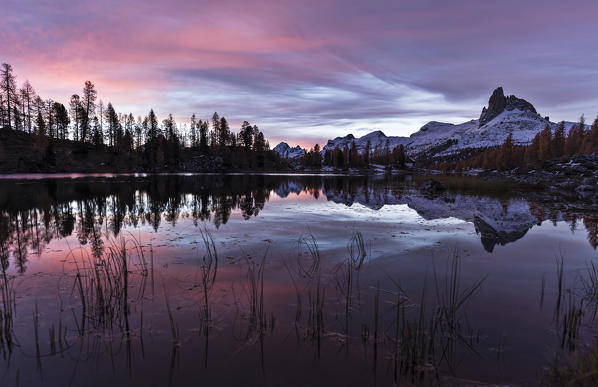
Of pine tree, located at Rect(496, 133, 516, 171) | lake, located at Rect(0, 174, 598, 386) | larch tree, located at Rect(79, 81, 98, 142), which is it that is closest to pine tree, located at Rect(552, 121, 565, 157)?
pine tree, located at Rect(496, 133, 516, 171)

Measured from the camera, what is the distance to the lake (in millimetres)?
5527

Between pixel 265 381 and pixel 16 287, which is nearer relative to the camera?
pixel 265 381

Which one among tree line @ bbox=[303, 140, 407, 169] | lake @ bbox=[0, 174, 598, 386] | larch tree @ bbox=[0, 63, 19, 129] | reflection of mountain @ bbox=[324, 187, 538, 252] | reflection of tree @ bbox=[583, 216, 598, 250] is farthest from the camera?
tree line @ bbox=[303, 140, 407, 169]

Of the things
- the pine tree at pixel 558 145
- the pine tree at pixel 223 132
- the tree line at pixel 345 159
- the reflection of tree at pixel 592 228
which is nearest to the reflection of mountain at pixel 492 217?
the reflection of tree at pixel 592 228

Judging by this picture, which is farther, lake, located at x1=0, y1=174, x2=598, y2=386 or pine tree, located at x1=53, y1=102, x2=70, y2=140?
pine tree, located at x1=53, y1=102, x2=70, y2=140

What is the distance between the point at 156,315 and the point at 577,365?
8.48 metres

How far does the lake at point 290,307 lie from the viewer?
5.53 meters

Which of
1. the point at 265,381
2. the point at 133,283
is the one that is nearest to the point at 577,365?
the point at 265,381

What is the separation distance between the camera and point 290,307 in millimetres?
7762

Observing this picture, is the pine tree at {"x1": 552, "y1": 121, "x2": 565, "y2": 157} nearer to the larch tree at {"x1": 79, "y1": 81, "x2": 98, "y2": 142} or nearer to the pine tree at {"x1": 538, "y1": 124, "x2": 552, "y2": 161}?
the pine tree at {"x1": 538, "y1": 124, "x2": 552, "y2": 161}

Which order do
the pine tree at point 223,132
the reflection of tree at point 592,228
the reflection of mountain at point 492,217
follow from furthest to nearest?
the pine tree at point 223,132 → the reflection of mountain at point 492,217 → the reflection of tree at point 592,228

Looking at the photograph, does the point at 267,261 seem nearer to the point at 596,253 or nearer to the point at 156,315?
the point at 156,315

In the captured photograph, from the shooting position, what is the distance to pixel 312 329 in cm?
669

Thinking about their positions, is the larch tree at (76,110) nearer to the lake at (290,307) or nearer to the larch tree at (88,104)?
the larch tree at (88,104)
